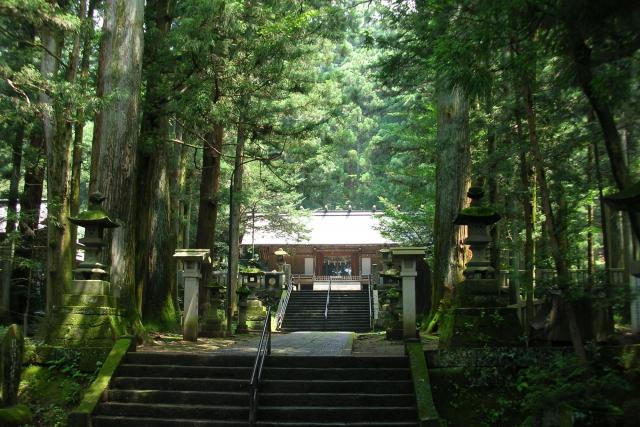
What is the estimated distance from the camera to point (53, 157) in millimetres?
12953

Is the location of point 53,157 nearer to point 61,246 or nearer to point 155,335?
point 61,246

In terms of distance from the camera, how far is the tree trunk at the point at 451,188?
39.8 feet

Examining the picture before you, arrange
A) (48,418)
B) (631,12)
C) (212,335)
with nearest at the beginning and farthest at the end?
(631,12) → (48,418) → (212,335)

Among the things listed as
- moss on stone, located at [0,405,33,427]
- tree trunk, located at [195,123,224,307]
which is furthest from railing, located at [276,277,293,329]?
moss on stone, located at [0,405,33,427]

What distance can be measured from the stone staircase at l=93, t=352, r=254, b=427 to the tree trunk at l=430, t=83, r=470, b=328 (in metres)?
5.16

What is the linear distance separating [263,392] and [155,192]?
8.22 meters

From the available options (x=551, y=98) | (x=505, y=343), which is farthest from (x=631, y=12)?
(x=505, y=343)

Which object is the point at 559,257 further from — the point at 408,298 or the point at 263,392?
the point at 263,392

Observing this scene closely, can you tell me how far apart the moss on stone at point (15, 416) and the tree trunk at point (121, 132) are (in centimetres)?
322

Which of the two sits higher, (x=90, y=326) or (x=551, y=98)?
(x=551, y=98)

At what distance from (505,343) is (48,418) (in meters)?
5.99

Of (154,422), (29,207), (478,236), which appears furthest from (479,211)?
(29,207)

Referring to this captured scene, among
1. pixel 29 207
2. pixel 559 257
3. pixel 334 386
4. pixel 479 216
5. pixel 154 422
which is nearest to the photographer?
pixel 559 257

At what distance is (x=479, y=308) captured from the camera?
809 centimetres
